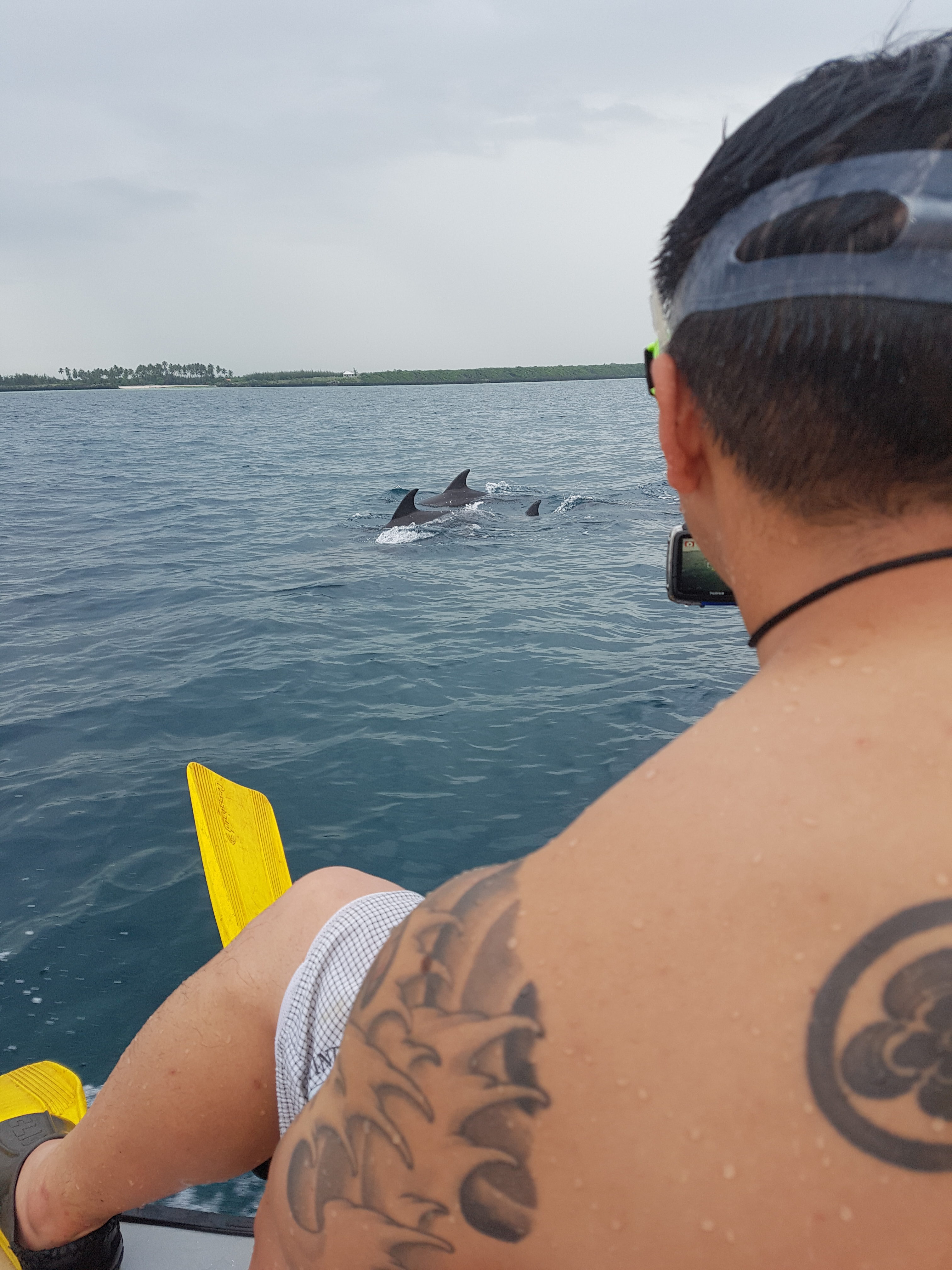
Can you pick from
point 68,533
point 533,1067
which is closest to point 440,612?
point 68,533

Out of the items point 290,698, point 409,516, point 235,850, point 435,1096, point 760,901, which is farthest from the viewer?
point 409,516

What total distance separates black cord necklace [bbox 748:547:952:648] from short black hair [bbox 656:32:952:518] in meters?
0.05

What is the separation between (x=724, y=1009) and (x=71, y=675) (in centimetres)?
752

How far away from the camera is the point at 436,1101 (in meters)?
0.92

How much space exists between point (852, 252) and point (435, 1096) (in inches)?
37.0

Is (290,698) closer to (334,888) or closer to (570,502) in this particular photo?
(334,888)

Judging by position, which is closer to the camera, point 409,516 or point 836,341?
point 836,341

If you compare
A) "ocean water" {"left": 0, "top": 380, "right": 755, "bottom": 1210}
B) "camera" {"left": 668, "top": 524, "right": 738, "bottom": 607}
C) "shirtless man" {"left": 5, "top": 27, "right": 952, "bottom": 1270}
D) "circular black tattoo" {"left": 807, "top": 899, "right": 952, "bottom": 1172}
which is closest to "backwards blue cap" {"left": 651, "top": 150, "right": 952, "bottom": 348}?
"shirtless man" {"left": 5, "top": 27, "right": 952, "bottom": 1270}

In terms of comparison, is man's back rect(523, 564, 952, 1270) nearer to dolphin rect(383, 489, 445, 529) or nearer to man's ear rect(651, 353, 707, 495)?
man's ear rect(651, 353, 707, 495)

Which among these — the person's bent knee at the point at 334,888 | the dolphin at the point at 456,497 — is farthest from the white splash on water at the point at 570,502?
the person's bent knee at the point at 334,888

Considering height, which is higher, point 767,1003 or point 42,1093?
point 767,1003

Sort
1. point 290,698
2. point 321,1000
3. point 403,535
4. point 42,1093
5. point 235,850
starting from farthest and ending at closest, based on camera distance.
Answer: point 403,535 < point 290,698 < point 235,850 < point 42,1093 < point 321,1000

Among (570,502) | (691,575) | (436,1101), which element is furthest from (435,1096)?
(570,502)

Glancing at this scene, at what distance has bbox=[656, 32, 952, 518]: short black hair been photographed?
84 cm
